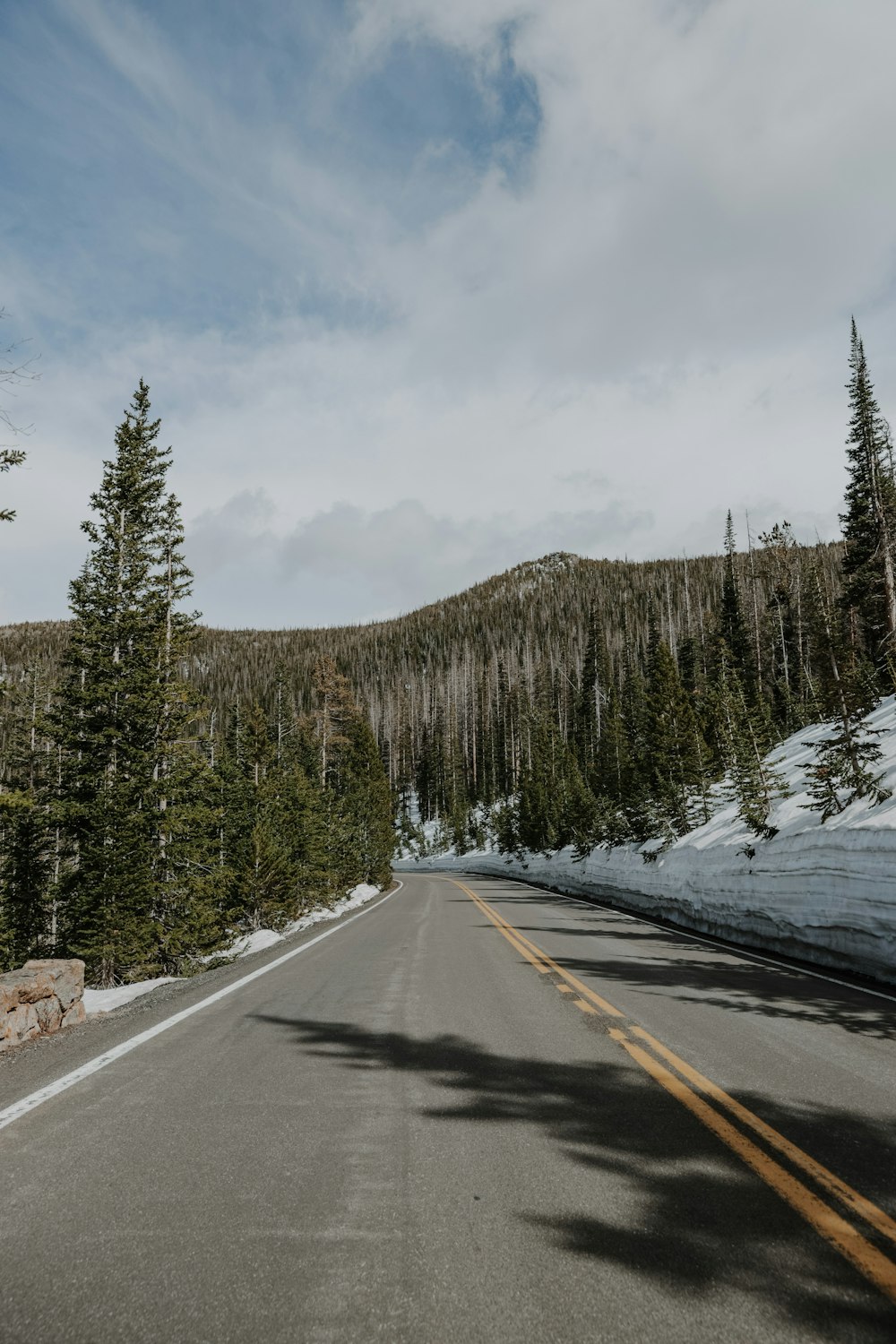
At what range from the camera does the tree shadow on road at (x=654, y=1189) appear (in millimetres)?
2598

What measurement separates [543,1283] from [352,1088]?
2480mm

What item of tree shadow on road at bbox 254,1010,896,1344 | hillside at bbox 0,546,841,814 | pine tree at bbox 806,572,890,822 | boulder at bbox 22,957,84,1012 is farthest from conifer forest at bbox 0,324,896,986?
hillside at bbox 0,546,841,814

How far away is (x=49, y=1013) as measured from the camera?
23.1 ft

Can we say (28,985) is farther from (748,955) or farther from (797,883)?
(797,883)

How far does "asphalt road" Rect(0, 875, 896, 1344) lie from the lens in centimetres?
250

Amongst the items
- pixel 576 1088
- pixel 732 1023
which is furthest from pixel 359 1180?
pixel 732 1023

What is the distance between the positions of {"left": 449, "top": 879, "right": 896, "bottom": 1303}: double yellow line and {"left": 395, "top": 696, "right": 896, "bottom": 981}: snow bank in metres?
5.46

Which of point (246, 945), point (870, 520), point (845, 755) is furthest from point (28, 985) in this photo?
point (870, 520)

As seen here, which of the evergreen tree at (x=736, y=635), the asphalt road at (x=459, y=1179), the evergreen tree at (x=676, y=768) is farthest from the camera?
the evergreen tree at (x=736, y=635)

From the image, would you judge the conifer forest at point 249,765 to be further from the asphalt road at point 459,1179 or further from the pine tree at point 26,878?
the asphalt road at point 459,1179

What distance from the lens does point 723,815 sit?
69.2 ft

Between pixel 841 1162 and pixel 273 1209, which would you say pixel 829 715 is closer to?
pixel 841 1162

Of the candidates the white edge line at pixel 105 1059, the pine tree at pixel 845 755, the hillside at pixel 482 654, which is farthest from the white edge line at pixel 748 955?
the hillside at pixel 482 654

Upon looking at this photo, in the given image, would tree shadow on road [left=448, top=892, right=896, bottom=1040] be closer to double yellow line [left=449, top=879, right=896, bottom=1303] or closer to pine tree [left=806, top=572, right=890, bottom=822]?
double yellow line [left=449, top=879, right=896, bottom=1303]
